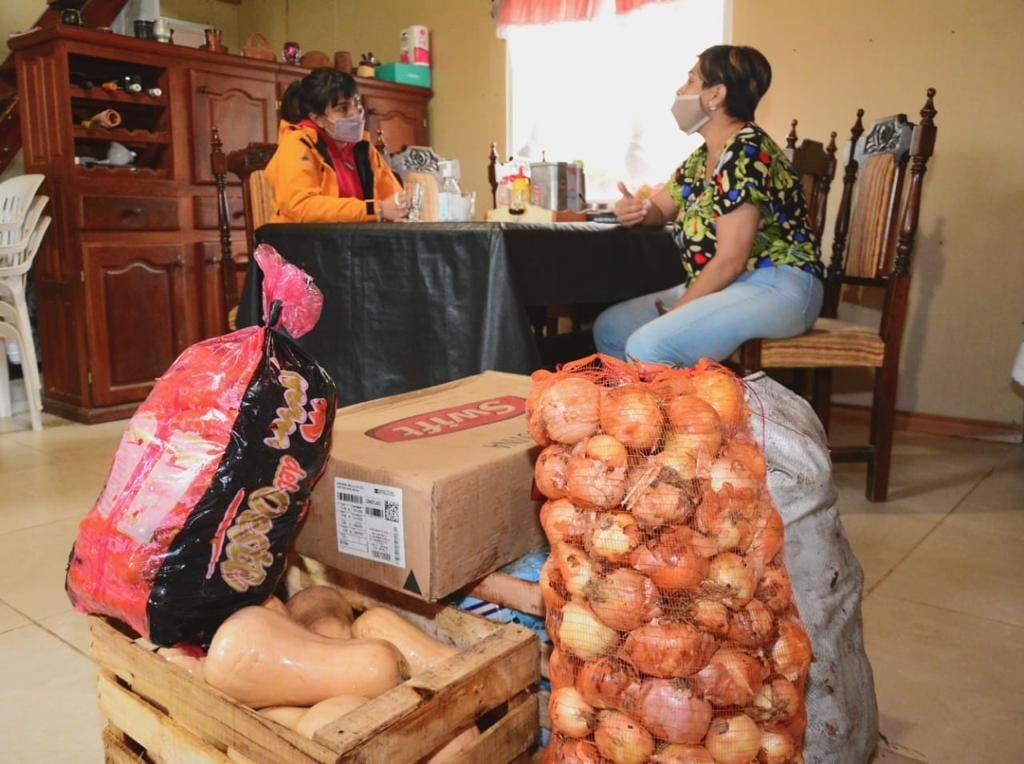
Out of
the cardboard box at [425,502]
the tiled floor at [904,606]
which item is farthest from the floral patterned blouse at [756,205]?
the cardboard box at [425,502]

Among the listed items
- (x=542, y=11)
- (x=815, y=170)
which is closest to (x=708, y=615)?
(x=815, y=170)

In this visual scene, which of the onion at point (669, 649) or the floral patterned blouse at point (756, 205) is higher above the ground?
the floral patterned blouse at point (756, 205)

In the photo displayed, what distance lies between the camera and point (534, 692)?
1.04m

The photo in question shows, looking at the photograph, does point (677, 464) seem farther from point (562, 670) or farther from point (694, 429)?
point (562, 670)

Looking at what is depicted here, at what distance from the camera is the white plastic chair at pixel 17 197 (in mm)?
3127

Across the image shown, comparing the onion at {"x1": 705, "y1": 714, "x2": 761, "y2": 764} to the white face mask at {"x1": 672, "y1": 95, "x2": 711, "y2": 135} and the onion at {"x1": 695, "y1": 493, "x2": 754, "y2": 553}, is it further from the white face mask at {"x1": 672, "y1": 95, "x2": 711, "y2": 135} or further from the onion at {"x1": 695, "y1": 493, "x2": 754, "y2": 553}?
the white face mask at {"x1": 672, "y1": 95, "x2": 711, "y2": 135}

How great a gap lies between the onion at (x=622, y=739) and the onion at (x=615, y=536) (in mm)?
164

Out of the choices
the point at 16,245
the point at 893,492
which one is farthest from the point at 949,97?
the point at 16,245

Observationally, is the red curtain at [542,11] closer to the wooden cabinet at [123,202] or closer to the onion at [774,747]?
the wooden cabinet at [123,202]

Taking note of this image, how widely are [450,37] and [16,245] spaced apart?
244 cm

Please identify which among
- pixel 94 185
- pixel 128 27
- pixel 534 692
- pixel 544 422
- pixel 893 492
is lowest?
pixel 893 492

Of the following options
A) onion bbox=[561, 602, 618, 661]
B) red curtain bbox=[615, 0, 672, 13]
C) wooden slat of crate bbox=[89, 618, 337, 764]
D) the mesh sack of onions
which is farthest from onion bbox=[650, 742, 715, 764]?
red curtain bbox=[615, 0, 672, 13]

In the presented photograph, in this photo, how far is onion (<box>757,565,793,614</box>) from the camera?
0.92 meters

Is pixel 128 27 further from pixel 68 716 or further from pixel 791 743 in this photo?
pixel 791 743
